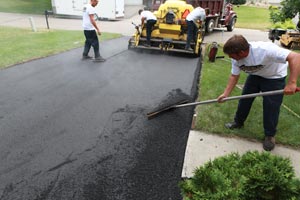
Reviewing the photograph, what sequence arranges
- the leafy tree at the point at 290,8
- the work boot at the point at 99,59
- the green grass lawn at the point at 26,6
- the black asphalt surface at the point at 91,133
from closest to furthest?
the black asphalt surface at the point at 91,133 < the leafy tree at the point at 290,8 < the work boot at the point at 99,59 < the green grass lawn at the point at 26,6

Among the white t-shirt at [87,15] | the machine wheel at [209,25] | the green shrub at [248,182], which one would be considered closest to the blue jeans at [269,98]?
the green shrub at [248,182]

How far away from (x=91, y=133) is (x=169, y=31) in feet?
18.5

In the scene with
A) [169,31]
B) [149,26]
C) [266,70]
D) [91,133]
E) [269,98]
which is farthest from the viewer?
[169,31]

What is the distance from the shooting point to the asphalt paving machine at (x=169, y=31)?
8383mm

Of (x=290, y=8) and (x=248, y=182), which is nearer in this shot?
(x=248, y=182)

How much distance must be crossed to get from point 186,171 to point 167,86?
2925mm

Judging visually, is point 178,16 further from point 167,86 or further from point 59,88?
point 59,88

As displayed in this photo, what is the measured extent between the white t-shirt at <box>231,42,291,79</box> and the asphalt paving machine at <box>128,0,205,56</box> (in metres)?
5.03

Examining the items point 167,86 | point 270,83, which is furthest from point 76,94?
point 270,83

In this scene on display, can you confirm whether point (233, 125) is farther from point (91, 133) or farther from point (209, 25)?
point (209, 25)

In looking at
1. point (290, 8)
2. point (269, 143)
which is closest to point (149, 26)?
point (290, 8)

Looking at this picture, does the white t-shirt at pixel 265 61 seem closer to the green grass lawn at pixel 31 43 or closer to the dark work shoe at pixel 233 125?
the dark work shoe at pixel 233 125

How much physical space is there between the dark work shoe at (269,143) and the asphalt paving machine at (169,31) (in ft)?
16.4

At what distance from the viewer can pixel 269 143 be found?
3492 mm
